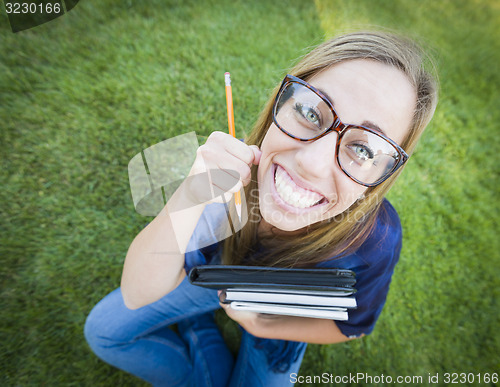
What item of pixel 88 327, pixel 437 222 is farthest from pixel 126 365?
pixel 437 222

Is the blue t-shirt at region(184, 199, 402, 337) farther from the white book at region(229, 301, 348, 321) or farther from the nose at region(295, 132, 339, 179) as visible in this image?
the nose at region(295, 132, 339, 179)

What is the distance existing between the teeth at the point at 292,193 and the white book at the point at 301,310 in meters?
0.38

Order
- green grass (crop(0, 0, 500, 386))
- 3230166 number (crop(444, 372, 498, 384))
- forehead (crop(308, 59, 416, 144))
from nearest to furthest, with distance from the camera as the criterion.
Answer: forehead (crop(308, 59, 416, 144)) → green grass (crop(0, 0, 500, 386)) → 3230166 number (crop(444, 372, 498, 384))

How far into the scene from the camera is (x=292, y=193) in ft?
3.18

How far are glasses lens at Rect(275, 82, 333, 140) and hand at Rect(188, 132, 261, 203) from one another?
0.16 meters

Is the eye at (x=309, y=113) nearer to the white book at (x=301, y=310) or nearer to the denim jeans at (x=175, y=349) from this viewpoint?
the white book at (x=301, y=310)

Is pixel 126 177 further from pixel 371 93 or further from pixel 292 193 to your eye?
pixel 371 93

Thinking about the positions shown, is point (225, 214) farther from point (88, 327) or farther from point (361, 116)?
point (88, 327)

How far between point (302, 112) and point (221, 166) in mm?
303

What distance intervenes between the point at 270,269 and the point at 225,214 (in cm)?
35

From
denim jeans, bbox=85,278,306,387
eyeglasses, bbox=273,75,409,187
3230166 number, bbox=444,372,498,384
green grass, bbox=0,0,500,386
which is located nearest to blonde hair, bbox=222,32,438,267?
eyeglasses, bbox=273,75,409,187

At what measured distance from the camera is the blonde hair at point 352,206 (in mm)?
991

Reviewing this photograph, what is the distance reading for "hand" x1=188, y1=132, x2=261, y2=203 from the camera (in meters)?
0.96

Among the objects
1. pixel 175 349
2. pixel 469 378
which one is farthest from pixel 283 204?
pixel 469 378
